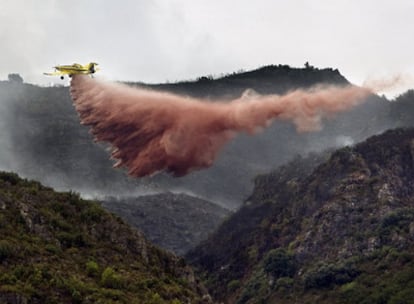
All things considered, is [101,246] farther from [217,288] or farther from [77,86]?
[217,288]

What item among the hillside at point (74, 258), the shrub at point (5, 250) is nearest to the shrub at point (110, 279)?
the hillside at point (74, 258)

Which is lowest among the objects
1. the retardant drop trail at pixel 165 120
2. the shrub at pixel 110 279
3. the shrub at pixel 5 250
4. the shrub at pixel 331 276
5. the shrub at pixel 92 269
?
the shrub at pixel 331 276

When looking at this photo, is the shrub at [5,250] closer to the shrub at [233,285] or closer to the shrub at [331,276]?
the shrub at [331,276]

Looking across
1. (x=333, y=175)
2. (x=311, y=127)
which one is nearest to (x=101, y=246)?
(x=311, y=127)

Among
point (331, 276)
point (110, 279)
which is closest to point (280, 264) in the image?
point (331, 276)

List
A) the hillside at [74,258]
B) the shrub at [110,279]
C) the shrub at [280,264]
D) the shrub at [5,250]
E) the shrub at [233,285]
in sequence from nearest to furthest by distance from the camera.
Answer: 1. the hillside at [74,258]
2. the shrub at [5,250]
3. the shrub at [110,279]
4. the shrub at [280,264]
5. the shrub at [233,285]

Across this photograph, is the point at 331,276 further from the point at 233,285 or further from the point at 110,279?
the point at 110,279

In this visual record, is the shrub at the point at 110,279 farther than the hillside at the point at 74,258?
Yes

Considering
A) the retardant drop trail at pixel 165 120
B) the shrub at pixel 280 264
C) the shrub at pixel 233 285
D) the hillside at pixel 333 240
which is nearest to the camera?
the retardant drop trail at pixel 165 120
